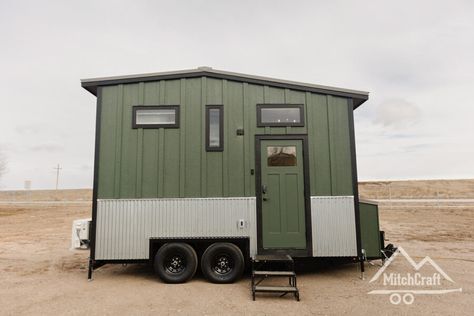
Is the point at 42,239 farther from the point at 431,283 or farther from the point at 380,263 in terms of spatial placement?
the point at 431,283

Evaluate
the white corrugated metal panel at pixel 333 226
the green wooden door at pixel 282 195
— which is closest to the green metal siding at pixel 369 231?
the white corrugated metal panel at pixel 333 226

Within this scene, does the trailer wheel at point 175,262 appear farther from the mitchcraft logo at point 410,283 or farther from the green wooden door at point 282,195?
the mitchcraft logo at point 410,283

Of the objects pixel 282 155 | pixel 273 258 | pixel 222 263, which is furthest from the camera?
pixel 282 155

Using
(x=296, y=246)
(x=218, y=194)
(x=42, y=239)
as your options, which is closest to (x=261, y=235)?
(x=296, y=246)

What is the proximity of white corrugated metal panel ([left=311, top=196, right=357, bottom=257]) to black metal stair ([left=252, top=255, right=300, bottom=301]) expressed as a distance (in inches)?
30.1

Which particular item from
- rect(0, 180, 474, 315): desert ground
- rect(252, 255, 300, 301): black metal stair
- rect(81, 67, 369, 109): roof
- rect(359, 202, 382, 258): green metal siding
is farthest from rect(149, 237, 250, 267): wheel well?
rect(81, 67, 369, 109): roof

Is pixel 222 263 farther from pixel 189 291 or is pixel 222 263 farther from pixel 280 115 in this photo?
pixel 280 115

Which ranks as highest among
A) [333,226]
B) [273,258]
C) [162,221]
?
[162,221]

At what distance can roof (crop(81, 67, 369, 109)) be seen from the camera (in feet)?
19.7

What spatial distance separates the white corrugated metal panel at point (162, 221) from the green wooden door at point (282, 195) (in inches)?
12.3

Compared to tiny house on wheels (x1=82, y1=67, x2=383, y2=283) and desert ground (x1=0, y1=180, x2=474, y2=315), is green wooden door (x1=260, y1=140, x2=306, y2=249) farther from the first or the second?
desert ground (x1=0, y1=180, x2=474, y2=315)

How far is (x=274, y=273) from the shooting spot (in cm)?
485

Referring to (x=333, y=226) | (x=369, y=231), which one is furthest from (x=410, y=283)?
(x=333, y=226)

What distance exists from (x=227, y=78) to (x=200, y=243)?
335 centimetres
